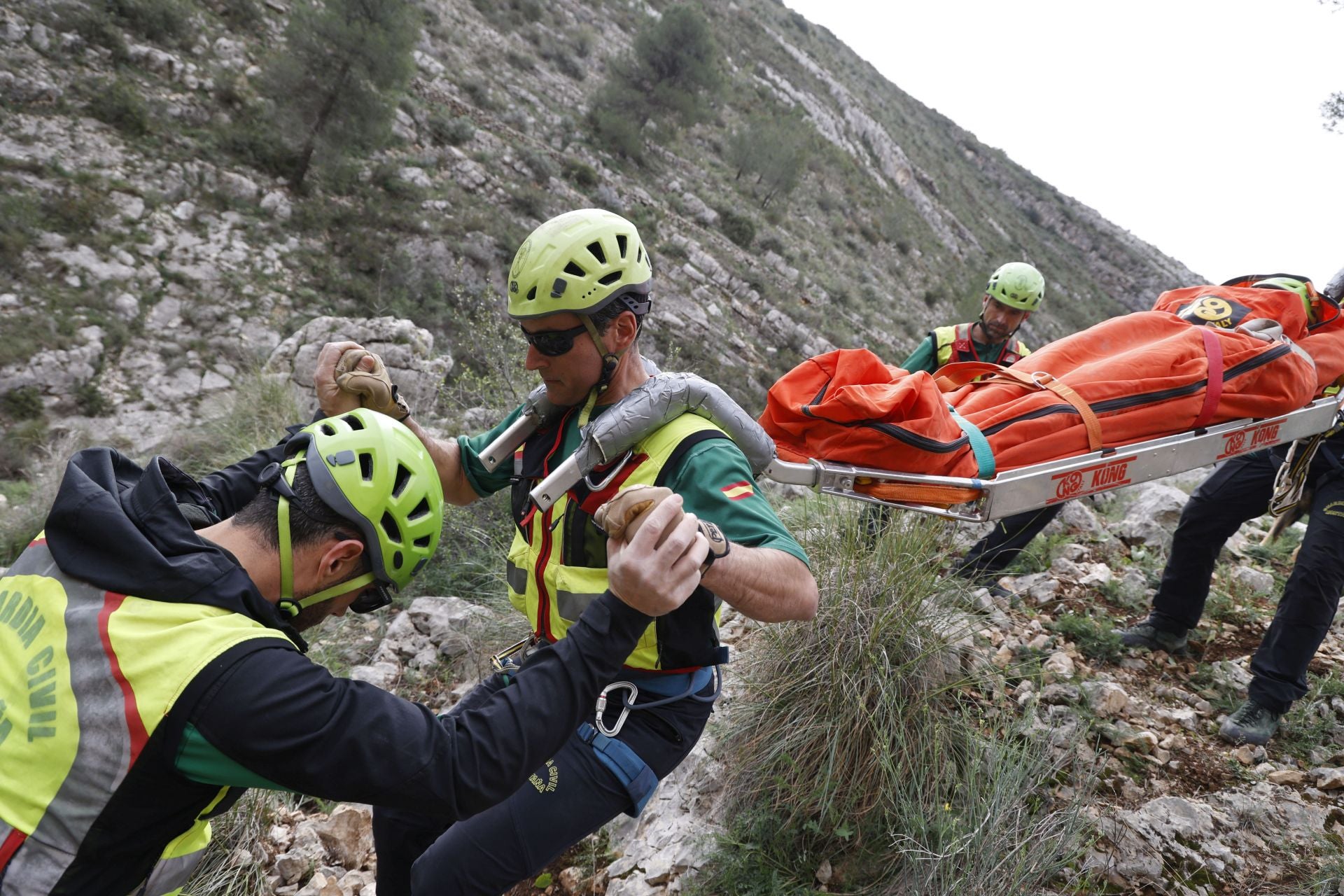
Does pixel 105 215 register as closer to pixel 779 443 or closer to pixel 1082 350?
pixel 779 443

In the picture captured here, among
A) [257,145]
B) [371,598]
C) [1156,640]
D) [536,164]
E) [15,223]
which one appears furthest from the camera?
[536,164]

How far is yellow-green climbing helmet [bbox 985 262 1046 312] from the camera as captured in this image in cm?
538

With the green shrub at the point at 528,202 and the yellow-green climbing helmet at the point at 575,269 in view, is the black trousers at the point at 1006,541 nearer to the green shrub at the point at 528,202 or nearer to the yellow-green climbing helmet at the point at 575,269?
the yellow-green climbing helmet at the point at 575,269

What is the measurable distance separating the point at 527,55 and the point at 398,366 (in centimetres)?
2349

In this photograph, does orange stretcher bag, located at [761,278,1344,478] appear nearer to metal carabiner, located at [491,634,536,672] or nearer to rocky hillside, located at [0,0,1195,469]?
metal carabiner, located at [491,634,536,672]

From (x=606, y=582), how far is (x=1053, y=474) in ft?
6.39

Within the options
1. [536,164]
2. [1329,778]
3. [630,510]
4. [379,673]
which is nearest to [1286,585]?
[1329,778]

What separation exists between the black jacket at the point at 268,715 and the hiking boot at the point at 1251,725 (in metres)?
3.75

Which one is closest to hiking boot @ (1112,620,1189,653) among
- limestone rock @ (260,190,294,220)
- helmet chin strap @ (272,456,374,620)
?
helmet chin strap @ (272,456,374,620)

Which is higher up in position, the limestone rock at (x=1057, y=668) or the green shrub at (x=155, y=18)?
the green shrub at (x=155, y=18)

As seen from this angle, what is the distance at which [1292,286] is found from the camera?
11.8ft

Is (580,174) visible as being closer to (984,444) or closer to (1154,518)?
(1154,518)

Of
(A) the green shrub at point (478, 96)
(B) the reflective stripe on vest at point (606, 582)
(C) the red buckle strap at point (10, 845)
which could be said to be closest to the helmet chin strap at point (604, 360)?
(B) the reflective stripe on vest at point (606, 582)

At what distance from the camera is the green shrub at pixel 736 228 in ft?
84.6
